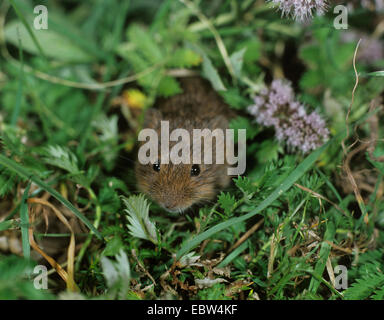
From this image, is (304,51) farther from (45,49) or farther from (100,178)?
(45,49)

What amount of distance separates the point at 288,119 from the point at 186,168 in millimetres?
968

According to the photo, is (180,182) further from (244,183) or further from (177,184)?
(244,183)

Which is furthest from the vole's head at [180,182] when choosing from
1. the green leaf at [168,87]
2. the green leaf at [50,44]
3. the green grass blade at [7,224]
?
the green leaf at [50,44]

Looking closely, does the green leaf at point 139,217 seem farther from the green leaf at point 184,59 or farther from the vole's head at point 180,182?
the green leaf at point 184,59

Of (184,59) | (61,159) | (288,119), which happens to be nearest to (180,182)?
(61,159)

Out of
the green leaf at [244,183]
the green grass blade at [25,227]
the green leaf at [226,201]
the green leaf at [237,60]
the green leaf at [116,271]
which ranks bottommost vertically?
the green leaf at [116,271]

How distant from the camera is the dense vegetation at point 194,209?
2336 mm

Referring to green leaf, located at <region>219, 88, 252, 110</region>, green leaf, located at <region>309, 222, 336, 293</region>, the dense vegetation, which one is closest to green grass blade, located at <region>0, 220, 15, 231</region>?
the dense vegetation

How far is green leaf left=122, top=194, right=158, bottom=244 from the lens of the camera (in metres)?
2.32

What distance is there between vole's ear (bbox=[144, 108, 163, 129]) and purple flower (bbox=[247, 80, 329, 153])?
0.80 m

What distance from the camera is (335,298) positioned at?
2.31 metres

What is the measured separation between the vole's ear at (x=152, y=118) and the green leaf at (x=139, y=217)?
3.06ft
